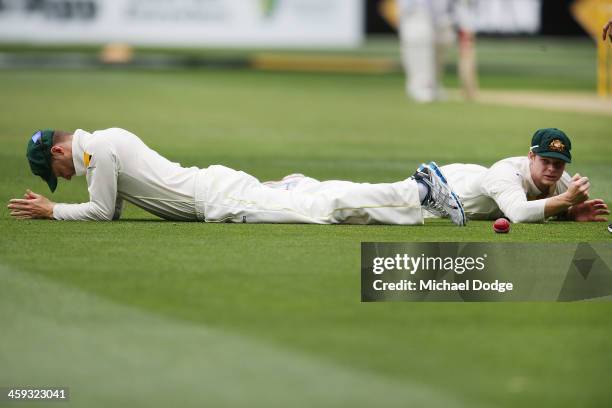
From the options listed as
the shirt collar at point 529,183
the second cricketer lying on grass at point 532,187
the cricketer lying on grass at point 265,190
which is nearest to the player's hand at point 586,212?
the second cricketer lying on grass at point 532,187

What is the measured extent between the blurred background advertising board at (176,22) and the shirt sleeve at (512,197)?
23.3 meters

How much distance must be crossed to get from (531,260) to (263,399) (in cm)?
277

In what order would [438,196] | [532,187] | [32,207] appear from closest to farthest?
[438,196] → [32,207] → [532,187]

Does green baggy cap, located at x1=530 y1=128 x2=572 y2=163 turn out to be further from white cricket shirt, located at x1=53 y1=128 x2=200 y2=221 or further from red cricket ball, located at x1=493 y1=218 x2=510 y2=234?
white cricket shirt, located at x1=53 y1=128 x2=200 y2=221

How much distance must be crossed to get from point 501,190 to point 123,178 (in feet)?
8.33

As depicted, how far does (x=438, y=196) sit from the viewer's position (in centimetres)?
818

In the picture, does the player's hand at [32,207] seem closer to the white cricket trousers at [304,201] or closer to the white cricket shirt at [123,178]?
the white cricket shirt at [123,178]

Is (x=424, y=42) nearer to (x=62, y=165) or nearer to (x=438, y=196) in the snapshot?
(x=438, y=196)

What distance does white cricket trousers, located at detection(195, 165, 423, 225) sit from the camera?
8266 mm

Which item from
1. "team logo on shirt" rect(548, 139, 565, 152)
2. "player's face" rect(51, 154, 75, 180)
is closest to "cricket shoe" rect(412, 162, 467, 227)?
"team logo on shirt" rect(548, 139, 565, 152)

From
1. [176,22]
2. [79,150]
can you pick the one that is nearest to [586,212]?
[79,150]

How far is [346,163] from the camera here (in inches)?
516

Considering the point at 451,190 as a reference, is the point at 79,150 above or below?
above

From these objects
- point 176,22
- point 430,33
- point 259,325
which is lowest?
point 259,325
